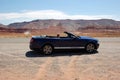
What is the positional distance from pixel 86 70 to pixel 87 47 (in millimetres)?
5858

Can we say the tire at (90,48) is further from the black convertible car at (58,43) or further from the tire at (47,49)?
the tire at (47,49)

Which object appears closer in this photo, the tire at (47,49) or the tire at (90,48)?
the tire at (47,49)

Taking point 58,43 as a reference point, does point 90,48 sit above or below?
below

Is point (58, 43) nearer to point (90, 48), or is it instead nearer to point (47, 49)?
point (47, 49)

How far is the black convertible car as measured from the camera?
50.4ft

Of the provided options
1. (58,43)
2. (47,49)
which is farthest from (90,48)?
(47,49)

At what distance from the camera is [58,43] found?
Answer: 15.5 metres

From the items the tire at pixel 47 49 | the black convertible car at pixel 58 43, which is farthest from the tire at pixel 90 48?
the tire at pixel 47 49

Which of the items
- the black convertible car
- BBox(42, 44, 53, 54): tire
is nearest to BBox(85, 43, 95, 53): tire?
the black convertible car

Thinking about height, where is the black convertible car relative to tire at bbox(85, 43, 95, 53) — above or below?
above

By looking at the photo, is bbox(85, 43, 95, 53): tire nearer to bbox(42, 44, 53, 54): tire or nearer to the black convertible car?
the black convertible car

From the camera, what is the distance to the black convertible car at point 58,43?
15.4 metres

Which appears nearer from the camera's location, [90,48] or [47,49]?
[47,49]

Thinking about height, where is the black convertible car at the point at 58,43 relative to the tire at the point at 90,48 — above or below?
above
